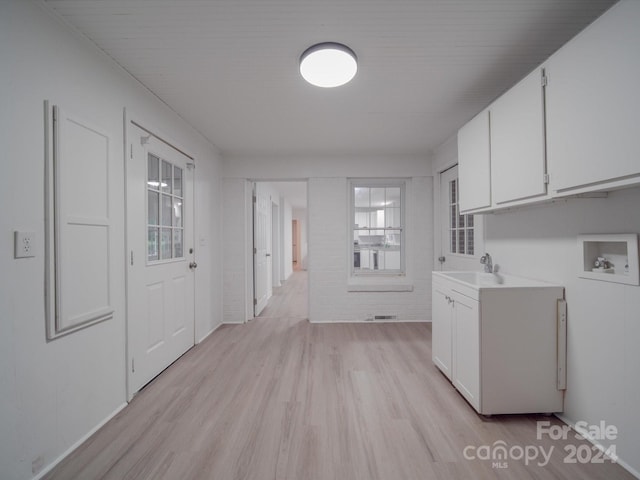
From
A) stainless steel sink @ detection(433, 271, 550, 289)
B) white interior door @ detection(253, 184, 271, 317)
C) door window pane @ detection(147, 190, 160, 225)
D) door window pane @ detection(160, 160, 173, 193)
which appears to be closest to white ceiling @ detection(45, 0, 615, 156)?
door window pane @ detection(160, 160, 173, 193)

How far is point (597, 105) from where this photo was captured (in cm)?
130

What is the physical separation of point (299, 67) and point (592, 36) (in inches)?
63.6

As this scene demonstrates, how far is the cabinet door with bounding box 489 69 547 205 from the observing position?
5.43 ft

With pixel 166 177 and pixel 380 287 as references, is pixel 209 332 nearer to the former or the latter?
pixel 166 177

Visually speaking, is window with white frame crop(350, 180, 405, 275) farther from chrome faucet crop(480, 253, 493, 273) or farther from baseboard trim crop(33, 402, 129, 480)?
baseboard trim crop(33, 402, 129, 480)

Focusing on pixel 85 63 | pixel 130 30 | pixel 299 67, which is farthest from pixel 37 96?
pixel 299 67

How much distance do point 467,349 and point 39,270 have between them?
261cm

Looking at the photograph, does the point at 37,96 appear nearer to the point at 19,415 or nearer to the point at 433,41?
the point at 19,415

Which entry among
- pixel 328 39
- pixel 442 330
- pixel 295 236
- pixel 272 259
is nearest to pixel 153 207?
pixel 328 39

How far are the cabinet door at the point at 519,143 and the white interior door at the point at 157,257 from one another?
2.74m

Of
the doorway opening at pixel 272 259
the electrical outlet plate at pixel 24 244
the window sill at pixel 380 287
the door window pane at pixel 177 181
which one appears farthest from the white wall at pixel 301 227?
the electrical outlet plate at pixel 24 244

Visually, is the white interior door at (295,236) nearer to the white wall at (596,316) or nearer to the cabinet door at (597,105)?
the white wall at (596,316)

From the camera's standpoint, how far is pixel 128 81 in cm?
211

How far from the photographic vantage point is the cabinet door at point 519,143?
1.65 meters
